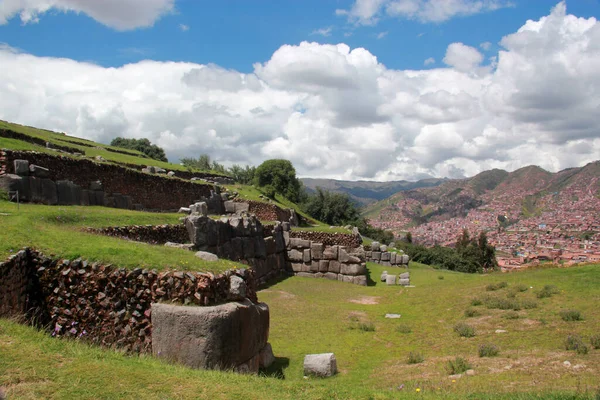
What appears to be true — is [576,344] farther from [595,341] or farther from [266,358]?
[266,358]

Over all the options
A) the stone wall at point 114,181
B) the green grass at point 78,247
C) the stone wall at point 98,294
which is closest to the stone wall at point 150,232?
the green grass at point 78,247

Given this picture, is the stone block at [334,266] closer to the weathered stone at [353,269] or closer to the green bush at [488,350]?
the weathered stone at [353,269]

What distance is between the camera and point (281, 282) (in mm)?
25219

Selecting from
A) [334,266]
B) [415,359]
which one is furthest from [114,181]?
[415,359]

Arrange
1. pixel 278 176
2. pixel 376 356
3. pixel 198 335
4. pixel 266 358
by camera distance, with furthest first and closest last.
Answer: pixel 278 176 → pixel 376 356 → pixel 266 358 → pixel 198 335

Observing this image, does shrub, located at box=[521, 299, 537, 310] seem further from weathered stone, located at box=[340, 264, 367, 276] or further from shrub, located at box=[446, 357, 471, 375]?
weathered stone, located at box=[340, 264, 367, 276]

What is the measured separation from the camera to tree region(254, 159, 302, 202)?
69312 millimetres

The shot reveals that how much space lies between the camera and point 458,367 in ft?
31.8

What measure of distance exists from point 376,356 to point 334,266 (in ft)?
51.2

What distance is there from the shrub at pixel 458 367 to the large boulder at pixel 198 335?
4620 millimetres

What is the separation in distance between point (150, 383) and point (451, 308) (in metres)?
13.2

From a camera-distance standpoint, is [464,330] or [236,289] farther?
[464,330]

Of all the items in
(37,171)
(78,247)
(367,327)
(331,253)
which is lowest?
(367,327)

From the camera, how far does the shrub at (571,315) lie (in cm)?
1248
